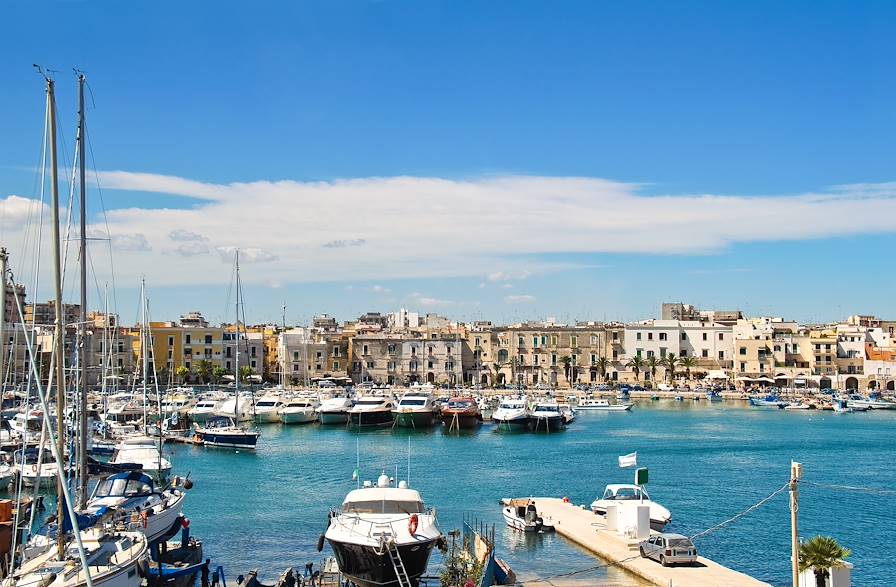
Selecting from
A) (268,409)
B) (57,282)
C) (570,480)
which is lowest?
(570,480)

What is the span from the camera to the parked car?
27172mm

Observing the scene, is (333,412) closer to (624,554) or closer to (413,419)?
(413,419)

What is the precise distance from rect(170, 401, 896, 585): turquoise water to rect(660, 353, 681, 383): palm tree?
32538mm

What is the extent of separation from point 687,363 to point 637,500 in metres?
88.3

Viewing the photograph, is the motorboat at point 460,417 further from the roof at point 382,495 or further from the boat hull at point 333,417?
the roof at point 382,495

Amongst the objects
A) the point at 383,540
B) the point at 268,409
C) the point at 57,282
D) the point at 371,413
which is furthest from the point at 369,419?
the point at 57,282

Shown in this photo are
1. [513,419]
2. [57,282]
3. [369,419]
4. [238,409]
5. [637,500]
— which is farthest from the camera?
[238,409]

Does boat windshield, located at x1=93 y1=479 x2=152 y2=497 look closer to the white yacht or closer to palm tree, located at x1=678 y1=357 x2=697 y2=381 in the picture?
the white yacht

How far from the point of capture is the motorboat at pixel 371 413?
78.0 meters

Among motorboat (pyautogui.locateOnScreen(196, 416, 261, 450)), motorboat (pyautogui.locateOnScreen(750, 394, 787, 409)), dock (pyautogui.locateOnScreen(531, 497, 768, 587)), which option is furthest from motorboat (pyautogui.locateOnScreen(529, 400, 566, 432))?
dock (pyautogui.locateOnScreen(531, 497, 768, 587))

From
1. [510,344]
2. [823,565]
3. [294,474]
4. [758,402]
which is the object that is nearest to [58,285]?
[823,565]

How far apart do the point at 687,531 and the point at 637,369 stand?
8475 centimetres

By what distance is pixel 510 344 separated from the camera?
121562 millimetres

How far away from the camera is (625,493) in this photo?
36.4 meters
